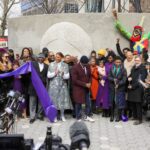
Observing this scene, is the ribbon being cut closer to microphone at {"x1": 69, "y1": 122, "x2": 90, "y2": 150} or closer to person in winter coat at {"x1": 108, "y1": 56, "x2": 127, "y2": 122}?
person in winter coat at {"x1": 108, "y1": 56, "x2": 127, "y2": 122}

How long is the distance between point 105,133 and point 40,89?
1.74 meters

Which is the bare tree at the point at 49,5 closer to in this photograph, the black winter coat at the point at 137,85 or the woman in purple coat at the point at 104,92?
the woman in purple coat at the point at 104,92

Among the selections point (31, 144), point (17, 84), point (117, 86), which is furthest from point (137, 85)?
point (31, 144)

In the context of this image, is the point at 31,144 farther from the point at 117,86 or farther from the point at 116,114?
the point at 116,114

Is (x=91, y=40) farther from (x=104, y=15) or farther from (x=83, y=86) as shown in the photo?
(x=83, y=86)

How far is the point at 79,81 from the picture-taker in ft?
30.2

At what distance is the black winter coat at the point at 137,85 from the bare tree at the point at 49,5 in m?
19.1

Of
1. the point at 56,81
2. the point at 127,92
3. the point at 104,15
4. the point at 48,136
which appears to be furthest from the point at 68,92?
the point at 48,136

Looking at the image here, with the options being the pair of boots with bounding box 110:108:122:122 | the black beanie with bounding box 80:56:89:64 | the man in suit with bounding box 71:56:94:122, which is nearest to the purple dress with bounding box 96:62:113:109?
the pair of boots with bounding box 110:108:122:122

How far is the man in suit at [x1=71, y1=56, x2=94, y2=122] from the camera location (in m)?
9.19

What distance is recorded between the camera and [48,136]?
3.11m

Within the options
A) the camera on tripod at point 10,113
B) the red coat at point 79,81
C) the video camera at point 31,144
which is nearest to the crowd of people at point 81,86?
the red coat at point 79,81

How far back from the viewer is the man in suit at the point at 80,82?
9188 millimetres

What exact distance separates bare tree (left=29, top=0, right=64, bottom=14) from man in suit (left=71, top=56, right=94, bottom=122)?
733 inches
